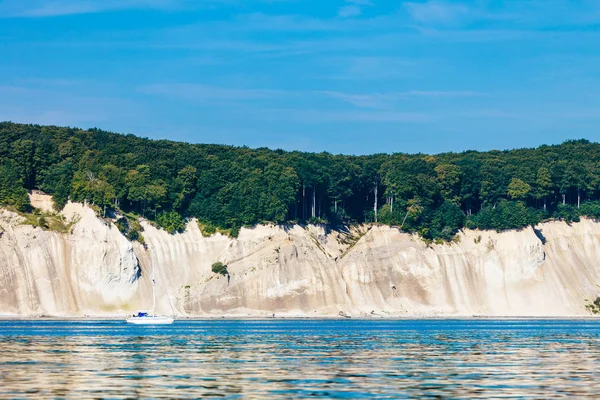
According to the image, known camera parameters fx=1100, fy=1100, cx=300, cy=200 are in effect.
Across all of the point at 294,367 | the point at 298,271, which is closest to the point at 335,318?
the point at 298,271

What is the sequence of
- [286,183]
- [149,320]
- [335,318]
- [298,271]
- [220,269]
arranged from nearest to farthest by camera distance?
1. [149,320]
2. [335,318]
3. [220,269]
4. [298,271]
5. [286,183]

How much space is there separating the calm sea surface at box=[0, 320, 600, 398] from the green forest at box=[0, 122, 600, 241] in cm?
6756

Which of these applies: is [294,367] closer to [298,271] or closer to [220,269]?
[220,269]

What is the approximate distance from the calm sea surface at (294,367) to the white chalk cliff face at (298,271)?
55587 mm

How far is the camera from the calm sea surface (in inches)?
1758

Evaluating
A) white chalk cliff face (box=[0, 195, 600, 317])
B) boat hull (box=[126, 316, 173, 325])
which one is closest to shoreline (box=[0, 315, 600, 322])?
white chalk cliff face (box=[0, 195, 600, 317])

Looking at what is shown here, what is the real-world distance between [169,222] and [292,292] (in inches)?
791

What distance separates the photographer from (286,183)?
159m

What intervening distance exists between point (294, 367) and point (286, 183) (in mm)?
104081

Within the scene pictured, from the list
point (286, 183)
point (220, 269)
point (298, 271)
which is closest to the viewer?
point (220, 269)

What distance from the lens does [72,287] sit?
14312 cm

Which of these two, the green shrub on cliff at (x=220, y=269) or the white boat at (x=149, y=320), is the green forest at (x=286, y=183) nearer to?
the green shrub on cliff at (x=220, y=269)

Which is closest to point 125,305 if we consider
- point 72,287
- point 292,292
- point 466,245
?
point 72,287

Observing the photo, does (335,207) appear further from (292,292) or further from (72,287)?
(72,287)
